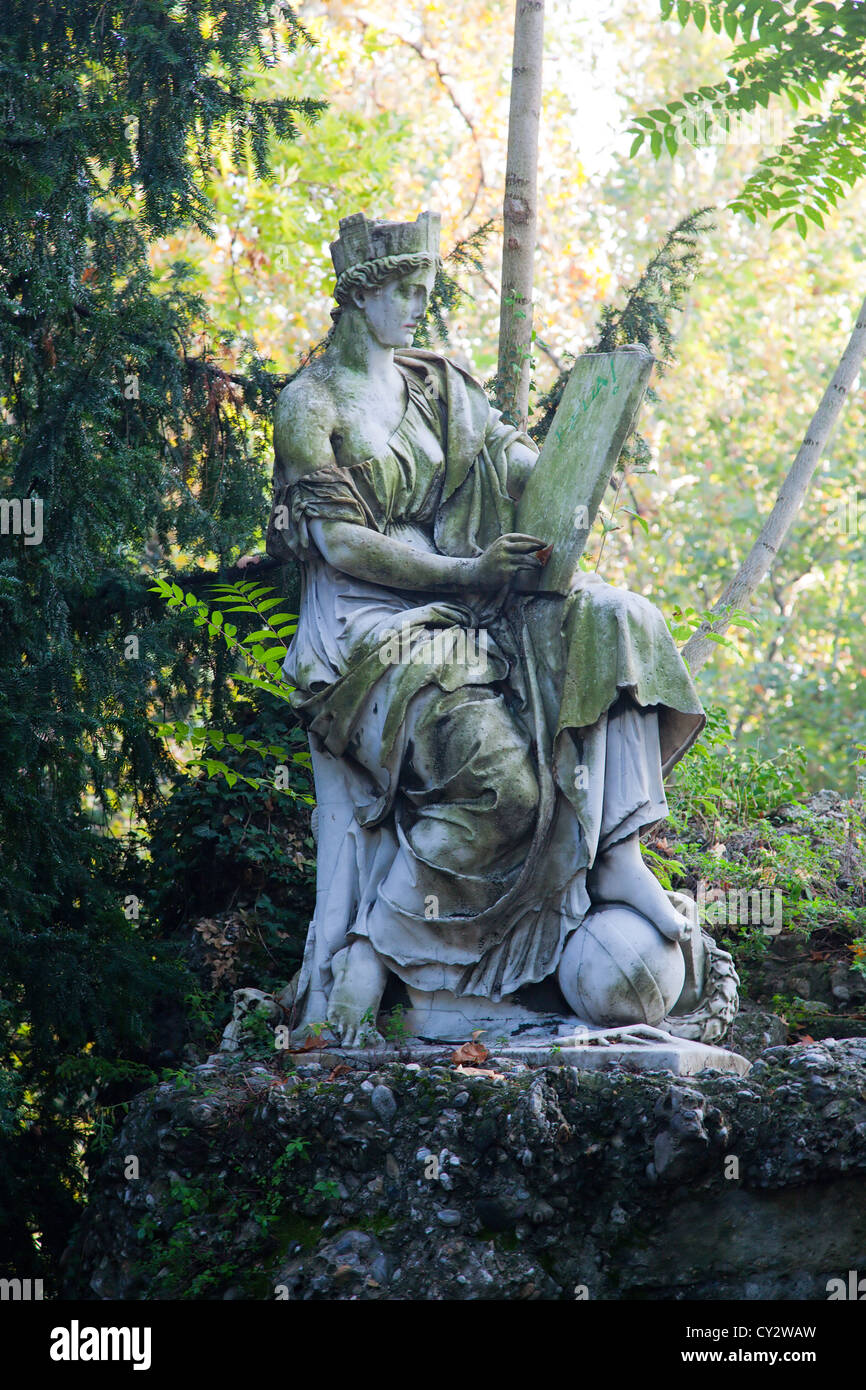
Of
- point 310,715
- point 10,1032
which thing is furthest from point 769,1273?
point 10,1032

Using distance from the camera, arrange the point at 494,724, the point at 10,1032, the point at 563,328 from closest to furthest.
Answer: the point at 494,724 < the point at 10,1032 < the point at 563,328

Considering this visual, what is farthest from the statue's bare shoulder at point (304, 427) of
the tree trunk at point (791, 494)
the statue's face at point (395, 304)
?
the tree trunk at point (791, 494)

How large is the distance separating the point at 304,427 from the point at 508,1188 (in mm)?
2446

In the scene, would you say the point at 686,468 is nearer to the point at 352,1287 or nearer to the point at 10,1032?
the point at 10,1032

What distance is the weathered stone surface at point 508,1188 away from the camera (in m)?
3.80

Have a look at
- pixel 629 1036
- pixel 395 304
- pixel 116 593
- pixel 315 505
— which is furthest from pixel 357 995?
pixel 116 593

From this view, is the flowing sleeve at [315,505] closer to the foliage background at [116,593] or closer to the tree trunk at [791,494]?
the foliage background at [116,593]

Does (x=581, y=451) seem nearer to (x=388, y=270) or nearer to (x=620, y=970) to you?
(x=388, y=270)

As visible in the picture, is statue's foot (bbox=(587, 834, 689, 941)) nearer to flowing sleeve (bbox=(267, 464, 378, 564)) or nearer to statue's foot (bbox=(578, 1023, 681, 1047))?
statue's foot (bbox=(578, 1023, 681, 1047))

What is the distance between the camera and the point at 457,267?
8594 mm

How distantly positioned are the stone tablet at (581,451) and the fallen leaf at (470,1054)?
1.41 m

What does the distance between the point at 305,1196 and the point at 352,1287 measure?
37cm

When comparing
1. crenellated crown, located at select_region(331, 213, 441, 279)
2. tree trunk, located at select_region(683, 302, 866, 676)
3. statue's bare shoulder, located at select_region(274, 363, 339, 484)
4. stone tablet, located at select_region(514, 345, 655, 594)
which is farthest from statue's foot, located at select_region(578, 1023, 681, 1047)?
tree trunk, located at select_region(683, 302, 866, 676)

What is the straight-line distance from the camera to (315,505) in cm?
498
